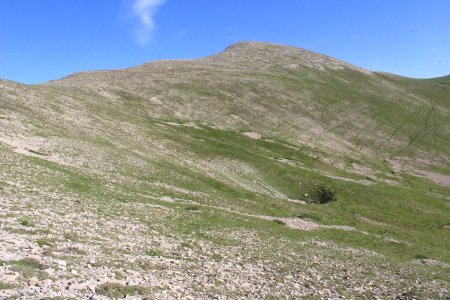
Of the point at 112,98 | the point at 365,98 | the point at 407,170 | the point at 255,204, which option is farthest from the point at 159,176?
the point at 365,98

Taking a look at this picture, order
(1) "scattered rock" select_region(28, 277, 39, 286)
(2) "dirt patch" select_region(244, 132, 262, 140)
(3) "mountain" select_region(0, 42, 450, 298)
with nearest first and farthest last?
(1) "scattered rock" select_region(28, 277, 39, 286) < (3) "mountain" select_region(0, 42, 450, 298) < (2) "dirt patch" select_region(244, 132, 262, 140)

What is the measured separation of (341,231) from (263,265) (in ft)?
75.3

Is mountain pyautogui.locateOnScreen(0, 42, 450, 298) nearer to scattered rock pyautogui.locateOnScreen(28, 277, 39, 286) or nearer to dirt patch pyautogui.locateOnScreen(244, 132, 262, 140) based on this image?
scattered rock pyautogui.locateOnScreen(28, 277, 39, 286)

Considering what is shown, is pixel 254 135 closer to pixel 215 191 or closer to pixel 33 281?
pixel 215 191

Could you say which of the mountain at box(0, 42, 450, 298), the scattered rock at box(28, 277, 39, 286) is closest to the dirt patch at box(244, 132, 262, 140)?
the mountain at box(0, 42, 450, 298)

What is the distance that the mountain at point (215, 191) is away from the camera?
21.7 metres

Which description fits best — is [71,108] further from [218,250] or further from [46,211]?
[218,250]

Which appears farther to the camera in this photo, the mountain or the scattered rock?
the mountain

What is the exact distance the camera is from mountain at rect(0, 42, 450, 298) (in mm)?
21734

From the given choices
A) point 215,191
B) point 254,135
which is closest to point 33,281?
point 215,191

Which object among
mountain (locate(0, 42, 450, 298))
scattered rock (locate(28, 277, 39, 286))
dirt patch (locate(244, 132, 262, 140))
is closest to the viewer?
scattered rock (locate(28, 277, 39, 286))

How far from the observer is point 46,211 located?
27234 millimetres

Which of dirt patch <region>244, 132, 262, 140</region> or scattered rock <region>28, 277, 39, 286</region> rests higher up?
dirt patch <region>244, 132, 262, 140</region>

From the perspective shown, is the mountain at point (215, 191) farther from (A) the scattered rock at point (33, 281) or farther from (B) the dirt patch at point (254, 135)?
(B) the dirt patch at point (254, 135)
